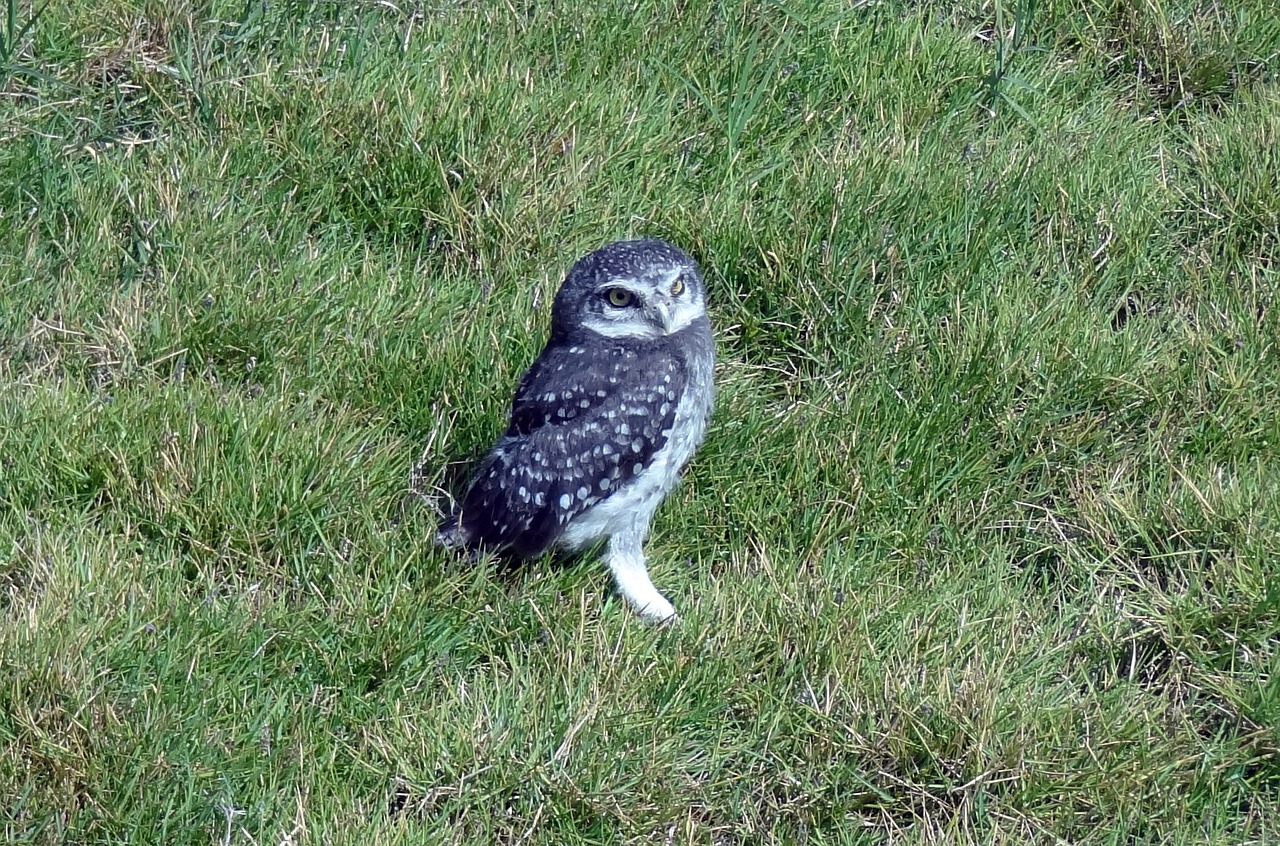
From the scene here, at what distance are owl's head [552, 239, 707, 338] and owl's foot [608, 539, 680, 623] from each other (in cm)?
69

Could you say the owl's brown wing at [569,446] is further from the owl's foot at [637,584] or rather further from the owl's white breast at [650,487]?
the owl's foot at [637,584]

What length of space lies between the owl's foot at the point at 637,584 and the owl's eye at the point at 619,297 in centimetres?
75

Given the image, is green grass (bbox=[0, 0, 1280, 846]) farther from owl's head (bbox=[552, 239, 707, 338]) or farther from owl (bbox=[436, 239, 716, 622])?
owl's head (bbox=[552, 239, 707, 338])

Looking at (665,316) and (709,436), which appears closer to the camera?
(665,316)

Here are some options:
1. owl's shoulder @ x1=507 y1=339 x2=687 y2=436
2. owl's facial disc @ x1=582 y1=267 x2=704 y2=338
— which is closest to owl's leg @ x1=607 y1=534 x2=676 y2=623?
owl's shoulder @ x1=507 y1=339 x2=687 y2=436

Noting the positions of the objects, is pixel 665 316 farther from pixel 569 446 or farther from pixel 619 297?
pixel 569 446

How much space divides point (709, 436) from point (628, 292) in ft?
2.06

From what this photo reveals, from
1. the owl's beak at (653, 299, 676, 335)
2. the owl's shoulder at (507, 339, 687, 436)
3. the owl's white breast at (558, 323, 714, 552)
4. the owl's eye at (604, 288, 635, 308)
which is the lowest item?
the owl's white breast at (558, 323, 714, 552)

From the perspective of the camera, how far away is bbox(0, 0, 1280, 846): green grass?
379cm

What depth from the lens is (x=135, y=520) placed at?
425cm

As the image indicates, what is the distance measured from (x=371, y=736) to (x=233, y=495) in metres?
0.91

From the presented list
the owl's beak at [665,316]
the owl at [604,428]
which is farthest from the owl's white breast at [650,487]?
the owl's beak at [665,316]

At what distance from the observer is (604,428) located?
436cm

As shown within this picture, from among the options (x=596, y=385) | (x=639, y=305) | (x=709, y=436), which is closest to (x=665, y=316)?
(x=639, y=305)
